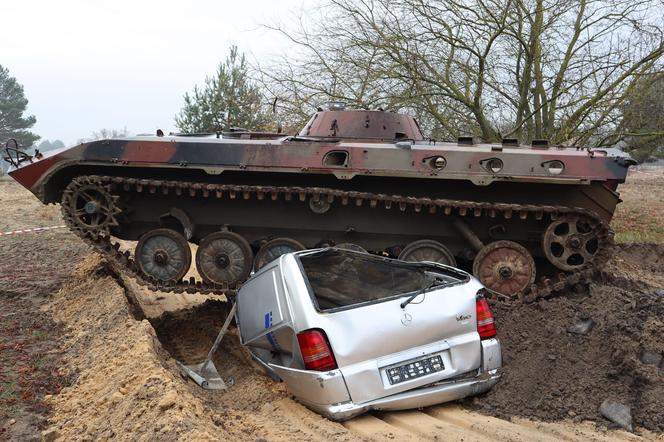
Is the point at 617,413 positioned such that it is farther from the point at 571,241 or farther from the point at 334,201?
the point at 334,201

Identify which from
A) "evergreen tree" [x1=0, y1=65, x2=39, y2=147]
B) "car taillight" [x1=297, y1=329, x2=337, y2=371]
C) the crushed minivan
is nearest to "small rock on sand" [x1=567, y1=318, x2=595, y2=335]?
the crushed minivan

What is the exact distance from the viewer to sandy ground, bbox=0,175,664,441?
429 centimetres

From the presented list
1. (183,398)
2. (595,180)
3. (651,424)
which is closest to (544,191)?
(595,180)

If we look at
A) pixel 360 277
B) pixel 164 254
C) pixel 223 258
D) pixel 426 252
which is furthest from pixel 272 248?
pixel 360 277

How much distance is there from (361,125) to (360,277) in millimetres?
3676

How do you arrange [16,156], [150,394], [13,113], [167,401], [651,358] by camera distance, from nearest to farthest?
[167,401]
[150,394]
[651,358]
[16,156]
[13,113]

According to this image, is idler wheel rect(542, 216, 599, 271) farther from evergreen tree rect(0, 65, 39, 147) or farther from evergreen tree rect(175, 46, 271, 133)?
evergreen tree rect(0, 65, 39, 147)

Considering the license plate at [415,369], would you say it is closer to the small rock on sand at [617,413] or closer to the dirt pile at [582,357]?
the dirt pile at [582,357]

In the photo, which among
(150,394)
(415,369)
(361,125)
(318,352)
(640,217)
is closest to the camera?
(150,394)

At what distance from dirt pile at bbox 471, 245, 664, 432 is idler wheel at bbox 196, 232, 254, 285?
10.1ft

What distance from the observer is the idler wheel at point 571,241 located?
24.2 ft

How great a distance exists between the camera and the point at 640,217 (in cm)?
1562

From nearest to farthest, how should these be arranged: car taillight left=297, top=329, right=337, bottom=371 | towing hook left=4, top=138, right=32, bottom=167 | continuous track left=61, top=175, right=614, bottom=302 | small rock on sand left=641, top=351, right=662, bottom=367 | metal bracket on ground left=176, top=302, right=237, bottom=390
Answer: car taillight left=297, top=329, right=337, bottom=371
small rock on sand left=641, top=351, right=662, bottom=367
metal bracket on ground left=176, top=302, right=237, bottom=390
continuous track left=61, top=175, right=614, bottom=302
towing hook left=4, top=138, right=32, bottom=167

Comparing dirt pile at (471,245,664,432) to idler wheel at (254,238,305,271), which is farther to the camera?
idler wheel at (254,238,305,271)
